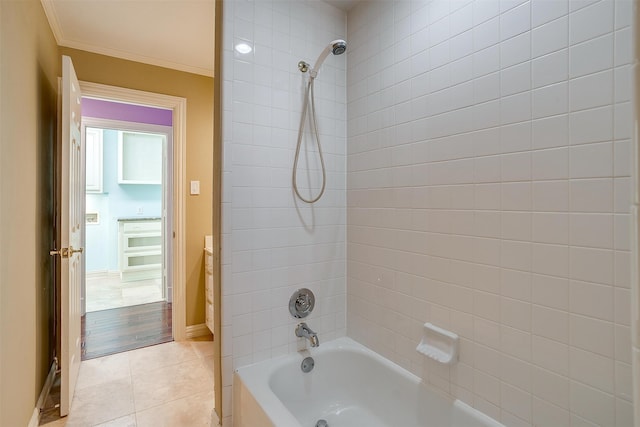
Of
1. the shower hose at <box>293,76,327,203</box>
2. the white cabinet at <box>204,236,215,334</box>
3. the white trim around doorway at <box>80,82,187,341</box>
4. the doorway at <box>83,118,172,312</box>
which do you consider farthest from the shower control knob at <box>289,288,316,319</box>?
the doorway at <box>83,118,172,312</box>

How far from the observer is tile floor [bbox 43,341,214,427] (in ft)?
5.95

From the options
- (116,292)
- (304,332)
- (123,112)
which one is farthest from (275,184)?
(116,292)

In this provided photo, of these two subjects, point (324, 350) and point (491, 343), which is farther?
point (324, 350)

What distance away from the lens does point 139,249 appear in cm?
497

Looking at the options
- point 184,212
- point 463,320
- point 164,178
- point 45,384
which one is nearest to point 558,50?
point 463,320

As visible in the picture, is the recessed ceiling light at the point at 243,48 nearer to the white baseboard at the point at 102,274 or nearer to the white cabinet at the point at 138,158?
the white cabinet at the point at 138,158

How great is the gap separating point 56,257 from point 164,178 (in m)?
1.71

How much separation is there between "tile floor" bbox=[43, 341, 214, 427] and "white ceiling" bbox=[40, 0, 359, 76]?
8.07ft

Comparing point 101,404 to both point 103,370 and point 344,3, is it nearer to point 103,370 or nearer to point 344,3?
point 103,370

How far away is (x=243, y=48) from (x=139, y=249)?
443cm

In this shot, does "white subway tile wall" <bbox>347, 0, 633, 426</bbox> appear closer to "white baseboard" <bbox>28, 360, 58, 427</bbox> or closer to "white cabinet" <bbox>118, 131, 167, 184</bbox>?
"white baseboard" <bbox>28, 360, 58, 427</bbox>

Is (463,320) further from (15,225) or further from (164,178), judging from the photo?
(164,178)

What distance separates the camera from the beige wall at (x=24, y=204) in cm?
130

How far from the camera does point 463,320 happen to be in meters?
1.28
